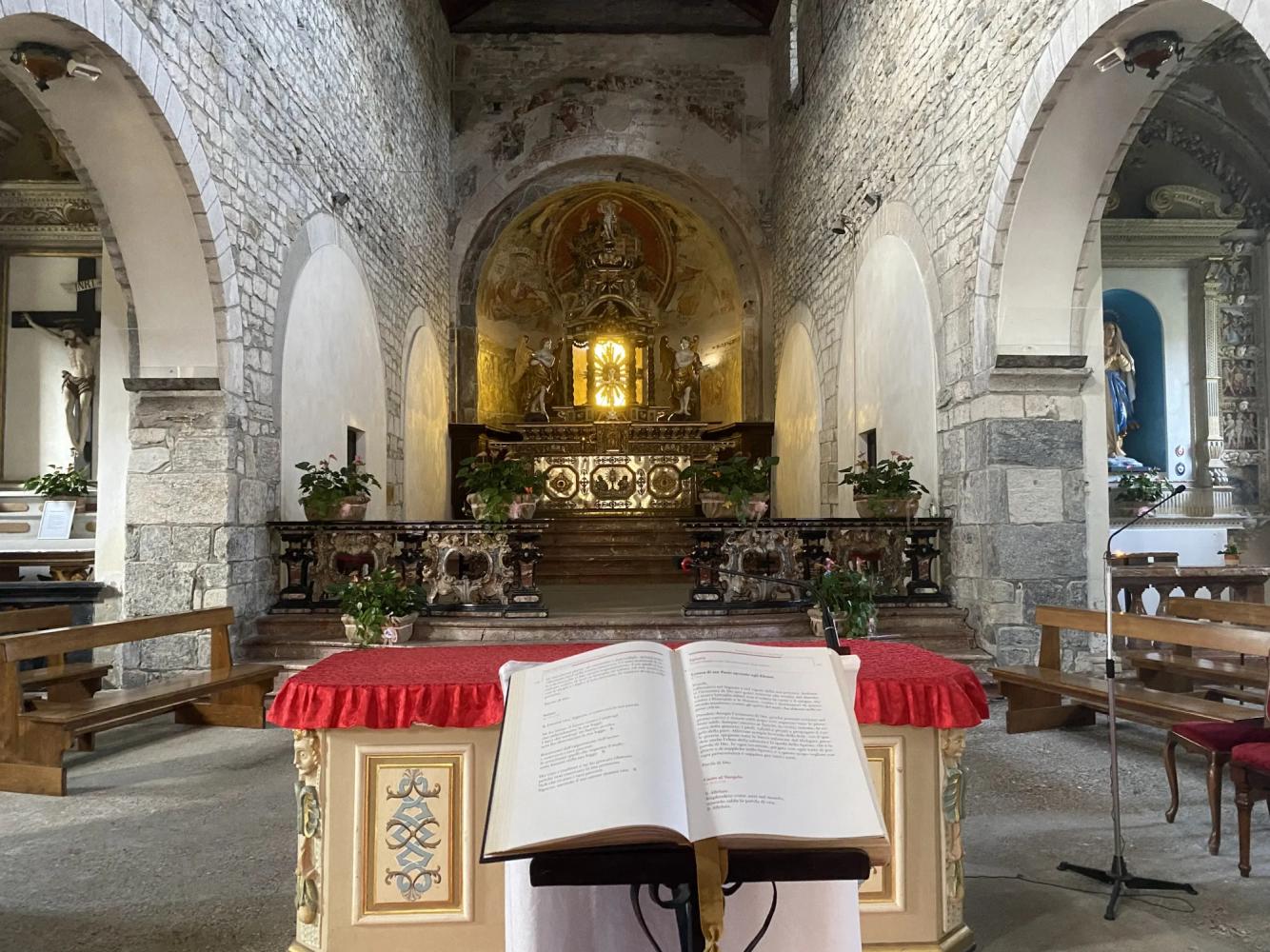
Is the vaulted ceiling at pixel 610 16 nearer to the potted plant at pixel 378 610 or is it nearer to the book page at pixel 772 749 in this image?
the potted plant at pixel 378 610

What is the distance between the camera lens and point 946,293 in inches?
293

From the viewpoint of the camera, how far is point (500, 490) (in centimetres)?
745

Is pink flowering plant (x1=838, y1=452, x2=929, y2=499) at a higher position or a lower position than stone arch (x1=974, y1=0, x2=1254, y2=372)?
lower

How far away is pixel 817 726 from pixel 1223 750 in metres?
2.66

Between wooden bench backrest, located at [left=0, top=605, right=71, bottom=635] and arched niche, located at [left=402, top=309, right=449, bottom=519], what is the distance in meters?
6.71

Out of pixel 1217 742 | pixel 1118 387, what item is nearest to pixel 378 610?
pixel 1217 742

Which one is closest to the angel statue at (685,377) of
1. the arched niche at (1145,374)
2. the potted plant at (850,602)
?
the arched niche at (1145,374)

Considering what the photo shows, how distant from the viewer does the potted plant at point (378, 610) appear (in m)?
6.43

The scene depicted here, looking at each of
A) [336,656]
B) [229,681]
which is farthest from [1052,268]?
[229,681]

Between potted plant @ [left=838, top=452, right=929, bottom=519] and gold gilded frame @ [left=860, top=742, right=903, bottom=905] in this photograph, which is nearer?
gold gilded frame @ [left=860, top=742, right=903, bottom=905]

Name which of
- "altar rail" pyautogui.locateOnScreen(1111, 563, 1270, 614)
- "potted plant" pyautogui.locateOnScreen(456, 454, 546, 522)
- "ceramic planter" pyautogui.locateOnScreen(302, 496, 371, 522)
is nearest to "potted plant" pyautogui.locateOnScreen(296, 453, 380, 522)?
"ceramic planter" pyautogui.locateOnScreen(302, 496, 371, 522)

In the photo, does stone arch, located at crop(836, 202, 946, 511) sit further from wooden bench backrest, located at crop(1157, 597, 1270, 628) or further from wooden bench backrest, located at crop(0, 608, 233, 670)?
wooden bench backrest, located at crop(0, 608, 233, 670)

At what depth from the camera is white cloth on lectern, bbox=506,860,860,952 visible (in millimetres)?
1990

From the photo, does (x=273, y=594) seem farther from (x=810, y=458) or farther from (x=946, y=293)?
(x=810, y=458)
